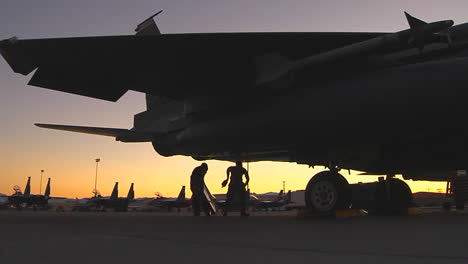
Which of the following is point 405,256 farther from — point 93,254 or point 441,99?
point 441,99

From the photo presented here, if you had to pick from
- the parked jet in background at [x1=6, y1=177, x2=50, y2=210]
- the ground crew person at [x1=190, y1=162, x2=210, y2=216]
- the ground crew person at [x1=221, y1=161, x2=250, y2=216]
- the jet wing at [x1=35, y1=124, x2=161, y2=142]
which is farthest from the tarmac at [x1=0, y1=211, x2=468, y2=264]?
the parked jet in background at [x1=6, y1=177, x2=50, y2=210]

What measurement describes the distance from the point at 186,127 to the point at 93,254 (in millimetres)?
6720

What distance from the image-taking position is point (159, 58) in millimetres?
9039

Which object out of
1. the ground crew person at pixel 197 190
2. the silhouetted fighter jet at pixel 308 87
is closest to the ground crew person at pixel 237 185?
the ground crew person at pixel 197 190

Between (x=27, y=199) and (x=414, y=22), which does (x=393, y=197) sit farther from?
(x=27, y=199)

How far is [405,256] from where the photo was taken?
3672 mm

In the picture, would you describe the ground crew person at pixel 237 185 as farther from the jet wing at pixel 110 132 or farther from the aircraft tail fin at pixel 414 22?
the aircraft tail fin at pixel 414 22

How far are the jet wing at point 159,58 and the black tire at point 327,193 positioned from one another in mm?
2433

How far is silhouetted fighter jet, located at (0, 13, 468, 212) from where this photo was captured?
7410 millimetres

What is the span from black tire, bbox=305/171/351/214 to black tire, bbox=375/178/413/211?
1.95 metres

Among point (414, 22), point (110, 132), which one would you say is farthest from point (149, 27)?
point (414, 22)

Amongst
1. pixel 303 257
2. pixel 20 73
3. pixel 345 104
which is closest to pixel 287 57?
pixel 345 104

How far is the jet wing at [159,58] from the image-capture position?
8.27 m

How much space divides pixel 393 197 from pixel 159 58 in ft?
20.3
